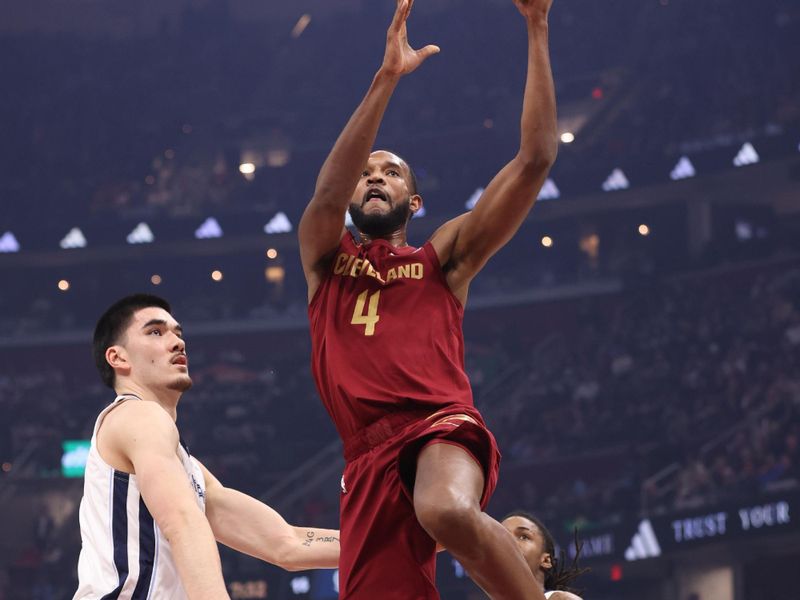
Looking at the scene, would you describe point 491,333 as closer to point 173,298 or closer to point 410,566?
point 173,298

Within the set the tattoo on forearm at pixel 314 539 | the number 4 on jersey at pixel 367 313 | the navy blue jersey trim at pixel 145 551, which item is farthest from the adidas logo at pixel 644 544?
the navy blue jersey trim at pixel 145 551

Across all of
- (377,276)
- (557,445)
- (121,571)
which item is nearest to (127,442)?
(121,571)

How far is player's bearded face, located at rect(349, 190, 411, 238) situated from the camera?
434cm

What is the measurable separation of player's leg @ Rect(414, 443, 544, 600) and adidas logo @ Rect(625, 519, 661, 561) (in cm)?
1598

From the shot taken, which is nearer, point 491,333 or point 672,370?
point 672,370

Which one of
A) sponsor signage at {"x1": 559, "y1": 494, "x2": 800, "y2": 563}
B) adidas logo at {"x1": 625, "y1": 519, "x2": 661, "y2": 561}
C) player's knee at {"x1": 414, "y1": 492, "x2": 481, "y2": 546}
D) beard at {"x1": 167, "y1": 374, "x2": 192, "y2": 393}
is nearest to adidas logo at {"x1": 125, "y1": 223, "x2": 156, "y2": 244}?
sponsor signage at {"x1": 559, "y1": 494, "x2": 800, "y2": 563}

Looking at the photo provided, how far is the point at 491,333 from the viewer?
27.6 meters

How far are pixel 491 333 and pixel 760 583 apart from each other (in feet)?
33.4

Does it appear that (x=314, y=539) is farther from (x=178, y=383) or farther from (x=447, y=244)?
Result: (x=447, y=244)

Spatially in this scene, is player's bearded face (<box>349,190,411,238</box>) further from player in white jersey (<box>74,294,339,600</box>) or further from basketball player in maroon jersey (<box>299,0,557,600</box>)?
player in white jersey (<box>74,294,339,600</box>)

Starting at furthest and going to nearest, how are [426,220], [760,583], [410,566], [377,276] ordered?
[426,220]
[760,583]
[377,276]
[410,566]

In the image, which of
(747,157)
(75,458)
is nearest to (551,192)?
(747,157)

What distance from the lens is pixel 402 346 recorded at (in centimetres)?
398

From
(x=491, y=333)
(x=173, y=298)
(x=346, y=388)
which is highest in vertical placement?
(x=173, y=298)
